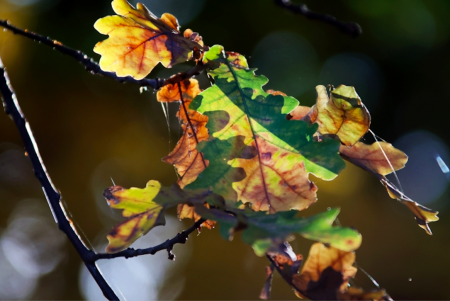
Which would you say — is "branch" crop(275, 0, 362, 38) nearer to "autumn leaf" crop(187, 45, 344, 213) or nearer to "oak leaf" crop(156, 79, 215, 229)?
"autumn leaf" crop(187, 45, 344, 213)

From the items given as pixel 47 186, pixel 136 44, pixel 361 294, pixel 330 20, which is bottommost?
pixel 47 186

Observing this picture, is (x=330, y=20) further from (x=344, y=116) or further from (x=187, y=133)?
(x=187, y=133)

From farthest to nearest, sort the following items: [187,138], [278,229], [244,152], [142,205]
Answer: [187,138] → [244,152] → [142,205] → [278,229]

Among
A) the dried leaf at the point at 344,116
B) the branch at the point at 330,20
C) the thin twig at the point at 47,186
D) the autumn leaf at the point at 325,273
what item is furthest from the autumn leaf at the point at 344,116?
the thin twig at the point at 47,186

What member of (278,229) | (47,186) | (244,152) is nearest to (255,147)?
(244,152)

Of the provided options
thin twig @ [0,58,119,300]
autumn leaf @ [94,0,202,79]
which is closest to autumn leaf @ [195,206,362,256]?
thin twig @ [0,58,119,300]

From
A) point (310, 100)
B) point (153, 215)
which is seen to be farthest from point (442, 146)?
point (153, 215)

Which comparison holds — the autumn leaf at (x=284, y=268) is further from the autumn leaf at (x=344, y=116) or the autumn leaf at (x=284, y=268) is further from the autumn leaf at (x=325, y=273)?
the autumn leaf at (x=344, y=116)
